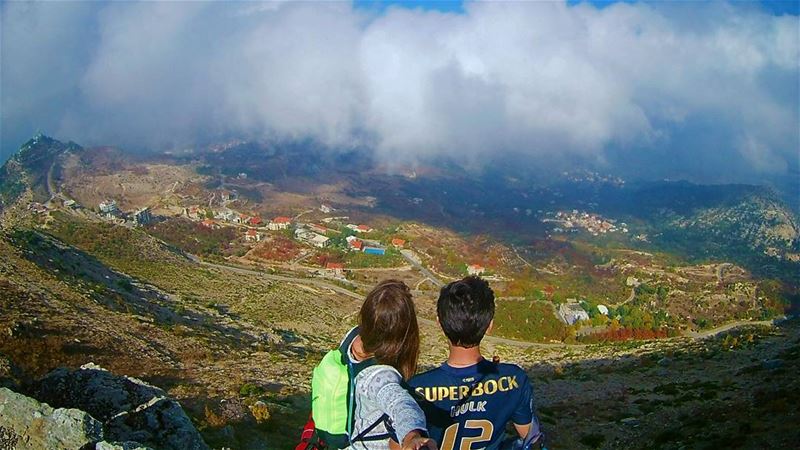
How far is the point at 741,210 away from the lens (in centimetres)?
14288

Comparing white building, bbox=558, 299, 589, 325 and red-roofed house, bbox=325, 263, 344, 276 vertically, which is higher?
red-roofed house, bbox=325, 263, 344, 276

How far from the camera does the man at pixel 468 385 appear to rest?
3.45 meters

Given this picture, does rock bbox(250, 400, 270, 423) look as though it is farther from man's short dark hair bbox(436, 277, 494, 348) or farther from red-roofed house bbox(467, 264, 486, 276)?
red-roofed house bbox(467, 264, 486, 276)

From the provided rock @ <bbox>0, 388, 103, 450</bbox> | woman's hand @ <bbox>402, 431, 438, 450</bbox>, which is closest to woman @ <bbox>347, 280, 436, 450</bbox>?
woman's hand @ <bbox>402, 431, 438, 450</bbox>

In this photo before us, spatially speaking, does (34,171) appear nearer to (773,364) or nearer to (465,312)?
(773,364)

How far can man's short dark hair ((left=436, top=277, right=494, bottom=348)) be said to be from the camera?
345 centimetres

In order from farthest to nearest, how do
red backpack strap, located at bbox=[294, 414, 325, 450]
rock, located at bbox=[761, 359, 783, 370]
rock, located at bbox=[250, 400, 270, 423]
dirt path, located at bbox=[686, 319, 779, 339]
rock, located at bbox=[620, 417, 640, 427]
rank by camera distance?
1. dirt path, located at bbox=[686, 319, 779, 339]
2. rock, located at bbox=[761, 359, 783, 370]
3. rock, located at bbox=[620, 417, 640, 427]
4. rock, located at bbox=[250, 400, 270, 423]
5. red backpack strap, located at bbox=[294, 414, 325, 450]

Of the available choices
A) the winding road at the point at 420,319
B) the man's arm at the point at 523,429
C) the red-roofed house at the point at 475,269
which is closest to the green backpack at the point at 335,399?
the man's arm at the point at 523,429

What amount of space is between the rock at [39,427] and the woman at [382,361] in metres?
3.15

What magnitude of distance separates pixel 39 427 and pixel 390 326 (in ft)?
12.7

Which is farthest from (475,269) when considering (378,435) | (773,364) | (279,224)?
(378,435)

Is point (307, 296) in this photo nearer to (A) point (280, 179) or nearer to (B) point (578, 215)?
(A) point (280, 179)

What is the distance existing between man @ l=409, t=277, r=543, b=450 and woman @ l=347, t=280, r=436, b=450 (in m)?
0.26

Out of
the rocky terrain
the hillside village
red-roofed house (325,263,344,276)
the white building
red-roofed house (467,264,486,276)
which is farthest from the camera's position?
red-roofed house (467,264,486,276)
